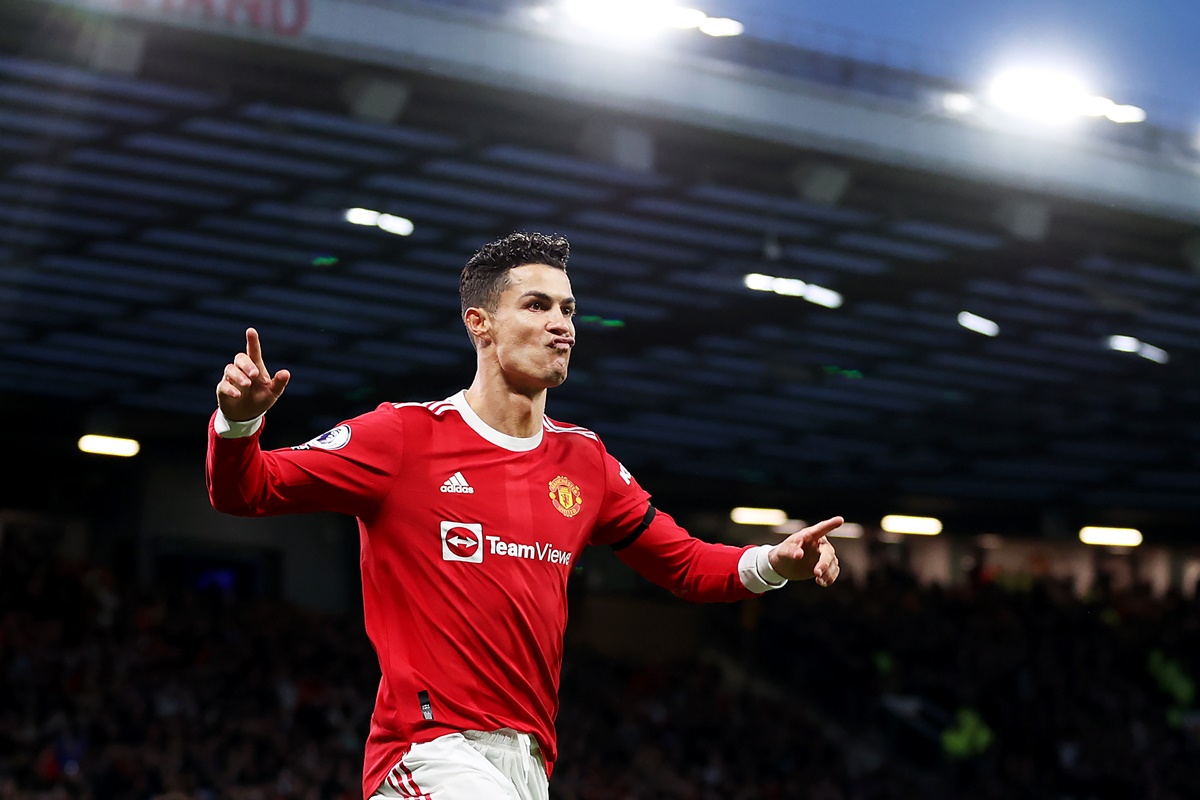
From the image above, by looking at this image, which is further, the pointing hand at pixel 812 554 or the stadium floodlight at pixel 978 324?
the stadium floodlight at pixel 978 324

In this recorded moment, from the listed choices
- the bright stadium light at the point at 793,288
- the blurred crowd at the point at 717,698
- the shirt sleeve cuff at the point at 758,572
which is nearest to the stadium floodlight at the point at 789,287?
the bright stadium light at the point at 793,288

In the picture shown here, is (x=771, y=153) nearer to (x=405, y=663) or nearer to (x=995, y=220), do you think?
(x=995, y=220)

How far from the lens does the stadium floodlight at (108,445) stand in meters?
29.7

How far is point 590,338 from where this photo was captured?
965 inches

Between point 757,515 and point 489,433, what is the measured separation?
32989 millimetres

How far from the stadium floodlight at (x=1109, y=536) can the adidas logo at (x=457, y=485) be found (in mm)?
36311

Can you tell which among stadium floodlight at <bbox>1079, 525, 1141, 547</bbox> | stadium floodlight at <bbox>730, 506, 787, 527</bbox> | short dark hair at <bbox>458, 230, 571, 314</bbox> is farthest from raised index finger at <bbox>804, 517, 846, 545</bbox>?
stadium floodlight at <bbox>1079, 525, 1141, 547</bbox>

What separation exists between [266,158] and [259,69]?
2.50 m

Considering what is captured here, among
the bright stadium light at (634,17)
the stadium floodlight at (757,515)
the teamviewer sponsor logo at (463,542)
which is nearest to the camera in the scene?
the teamviewer sponsor logo at (463,542)

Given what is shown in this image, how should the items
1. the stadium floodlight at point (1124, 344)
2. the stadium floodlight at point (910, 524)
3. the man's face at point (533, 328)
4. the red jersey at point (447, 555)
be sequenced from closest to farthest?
the red jersey at point (447, 555)
the man's face at point (533, 328)
the stadium floodlight at point (1124, 344)
the stadium floodlight at point (910, 524)

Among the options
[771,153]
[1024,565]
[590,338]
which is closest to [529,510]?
[771,153]

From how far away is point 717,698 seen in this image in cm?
2922

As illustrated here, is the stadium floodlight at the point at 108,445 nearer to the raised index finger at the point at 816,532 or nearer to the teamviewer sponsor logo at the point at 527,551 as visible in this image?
the teamviewer sponsor logo at the point at 527,551

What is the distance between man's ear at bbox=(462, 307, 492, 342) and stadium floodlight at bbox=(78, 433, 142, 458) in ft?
85.3
